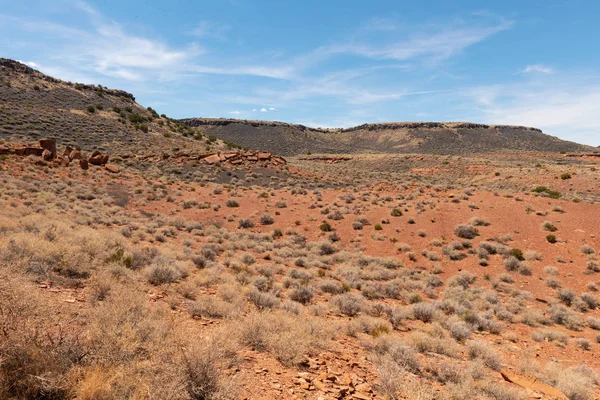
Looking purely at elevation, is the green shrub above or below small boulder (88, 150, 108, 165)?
below

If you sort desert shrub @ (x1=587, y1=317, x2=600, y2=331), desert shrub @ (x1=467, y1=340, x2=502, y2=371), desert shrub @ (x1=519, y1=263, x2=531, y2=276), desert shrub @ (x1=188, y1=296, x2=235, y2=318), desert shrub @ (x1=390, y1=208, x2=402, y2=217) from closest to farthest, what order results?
desert shrub @ (x1=467, y1=340, x2=502, y2=371) → desert shrub @ (x1=188, y1=296, x2=235, y2=318) → desert shrub @ (x1=587, y1=317, x2=600, y2=331) → desert shrub @ (x1=519, y1=263, x2=531, y2=276) → desert shrub @ (x1=390, y1=208, x2=402, y2=217)

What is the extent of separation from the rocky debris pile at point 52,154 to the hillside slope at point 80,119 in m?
9.33

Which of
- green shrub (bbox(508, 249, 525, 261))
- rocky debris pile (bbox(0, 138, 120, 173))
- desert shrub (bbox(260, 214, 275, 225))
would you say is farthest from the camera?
rocky debris pile (bbox(0, 138, 120, 173))

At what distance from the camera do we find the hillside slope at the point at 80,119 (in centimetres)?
4341

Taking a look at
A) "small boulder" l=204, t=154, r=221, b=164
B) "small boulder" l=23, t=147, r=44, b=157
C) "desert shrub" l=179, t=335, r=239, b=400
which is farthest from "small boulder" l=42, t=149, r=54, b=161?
"desert shrub" l=179, t=335, r=239, b=400

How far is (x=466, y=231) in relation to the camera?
1922 centimetres

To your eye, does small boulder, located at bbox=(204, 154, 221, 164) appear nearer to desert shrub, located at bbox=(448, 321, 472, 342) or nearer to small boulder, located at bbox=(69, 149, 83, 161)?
small boulder, located at bbox=(69, 149, 83, 161)

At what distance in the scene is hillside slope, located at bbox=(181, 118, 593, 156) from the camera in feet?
357

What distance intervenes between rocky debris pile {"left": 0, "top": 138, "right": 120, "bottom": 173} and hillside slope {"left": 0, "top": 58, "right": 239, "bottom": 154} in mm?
9328

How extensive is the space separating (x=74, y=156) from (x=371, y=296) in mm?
35560

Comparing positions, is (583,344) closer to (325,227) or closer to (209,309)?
(209,309)

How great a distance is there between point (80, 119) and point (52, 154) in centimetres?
2451

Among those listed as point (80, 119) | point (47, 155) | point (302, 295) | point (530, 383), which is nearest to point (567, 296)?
point (530, 383)

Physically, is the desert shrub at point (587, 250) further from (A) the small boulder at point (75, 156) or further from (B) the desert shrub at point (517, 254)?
(A) the small boulder at point (75, 156)
